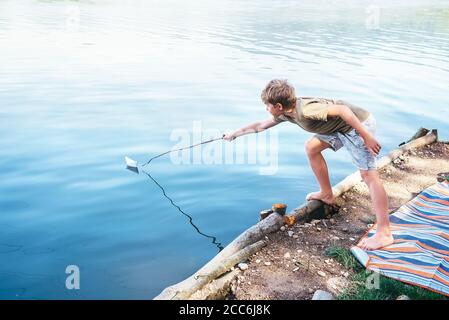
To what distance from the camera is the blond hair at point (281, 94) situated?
478cm

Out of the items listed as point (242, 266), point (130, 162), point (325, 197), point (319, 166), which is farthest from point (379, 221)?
point (130, 162)

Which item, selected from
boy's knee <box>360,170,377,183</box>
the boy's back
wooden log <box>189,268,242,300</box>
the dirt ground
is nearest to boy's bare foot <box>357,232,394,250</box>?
the dirt ground

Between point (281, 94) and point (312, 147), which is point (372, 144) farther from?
point (281, 94)

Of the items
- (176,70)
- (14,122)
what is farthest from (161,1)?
(14,122)

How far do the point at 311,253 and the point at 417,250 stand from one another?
1106 mm

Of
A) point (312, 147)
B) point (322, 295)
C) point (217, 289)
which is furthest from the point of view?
point (312, 147)

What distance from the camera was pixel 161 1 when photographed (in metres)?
55.3

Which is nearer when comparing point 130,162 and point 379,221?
point 379,221

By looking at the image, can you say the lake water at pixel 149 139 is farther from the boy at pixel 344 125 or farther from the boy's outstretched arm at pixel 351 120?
the boy's outstretched arm at pixel 351 120

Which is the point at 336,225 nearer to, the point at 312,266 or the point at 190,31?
the point at 312,266

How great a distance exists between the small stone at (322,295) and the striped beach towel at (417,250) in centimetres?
73

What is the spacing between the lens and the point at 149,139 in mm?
9641

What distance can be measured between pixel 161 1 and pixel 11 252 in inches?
2125

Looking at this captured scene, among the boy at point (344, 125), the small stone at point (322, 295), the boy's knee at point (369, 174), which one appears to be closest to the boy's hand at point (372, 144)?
the boy at point (344, 125)
